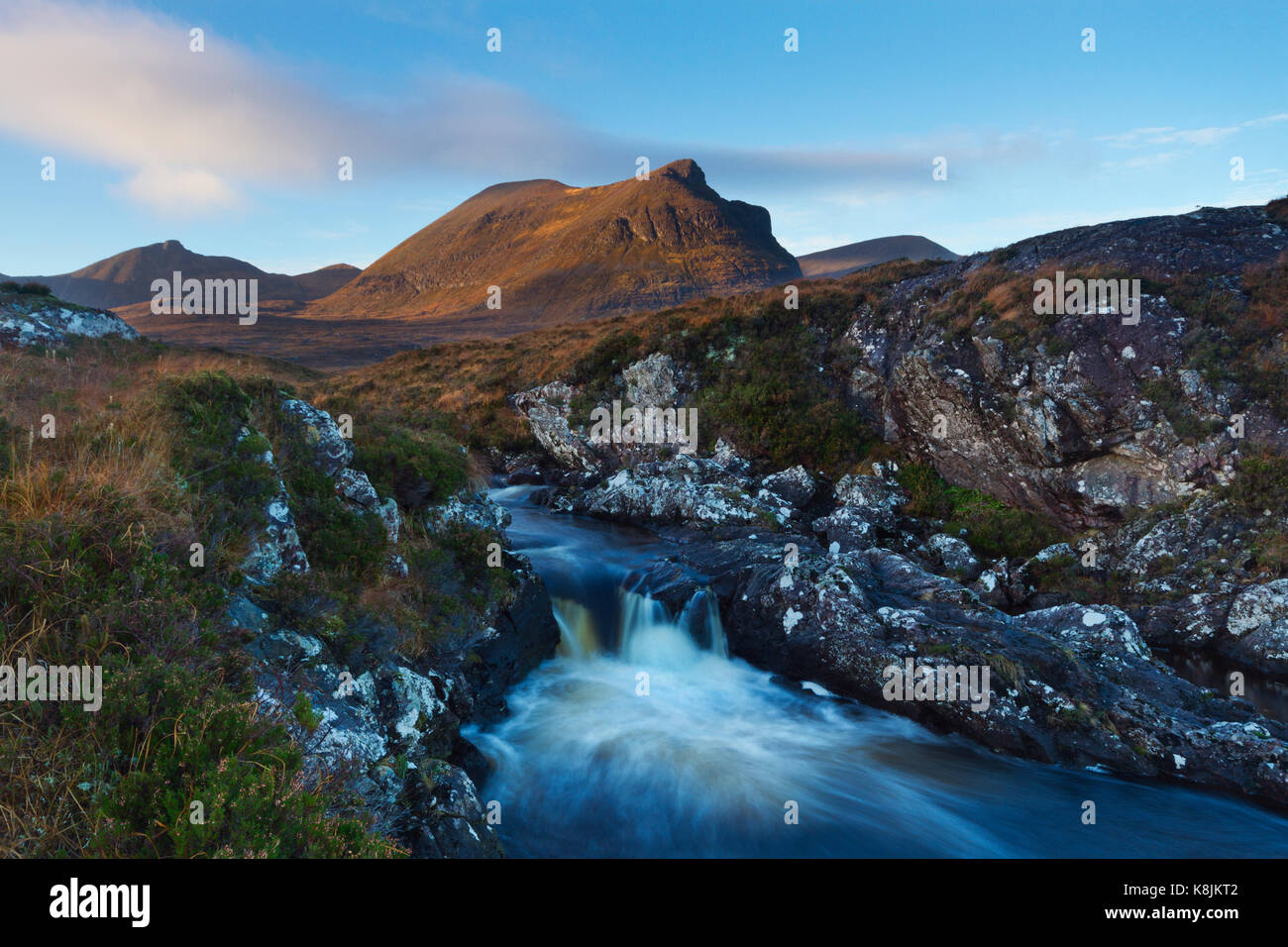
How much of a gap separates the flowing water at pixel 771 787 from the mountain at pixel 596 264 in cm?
10980

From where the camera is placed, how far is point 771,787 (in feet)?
30.4

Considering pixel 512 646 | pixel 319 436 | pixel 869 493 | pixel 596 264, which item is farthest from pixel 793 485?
pixel 596 264

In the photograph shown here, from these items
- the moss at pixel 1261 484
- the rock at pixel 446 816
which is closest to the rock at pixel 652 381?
the moss at pixel 1261 484

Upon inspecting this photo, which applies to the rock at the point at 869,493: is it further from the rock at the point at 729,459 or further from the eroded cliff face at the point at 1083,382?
the rock at the point at 729,459

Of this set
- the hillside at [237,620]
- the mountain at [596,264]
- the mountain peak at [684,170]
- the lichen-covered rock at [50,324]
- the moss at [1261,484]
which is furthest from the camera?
the mountain peak at [684,170]

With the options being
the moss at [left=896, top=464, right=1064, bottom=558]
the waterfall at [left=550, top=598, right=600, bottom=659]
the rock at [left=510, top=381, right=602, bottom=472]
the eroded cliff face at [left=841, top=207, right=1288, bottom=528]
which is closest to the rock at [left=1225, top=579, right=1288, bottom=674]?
the eroded cliff face at [left=841, top=207, right=1288, bottom=528]

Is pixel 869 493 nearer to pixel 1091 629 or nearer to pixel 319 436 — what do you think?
pixel 1091 629

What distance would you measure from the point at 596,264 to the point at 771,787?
158 metres

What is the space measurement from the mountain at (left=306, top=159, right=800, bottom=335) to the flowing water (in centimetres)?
10980

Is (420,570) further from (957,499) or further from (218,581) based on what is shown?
(957,499)

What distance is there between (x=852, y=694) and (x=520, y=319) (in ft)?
426

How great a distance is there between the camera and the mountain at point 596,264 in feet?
461

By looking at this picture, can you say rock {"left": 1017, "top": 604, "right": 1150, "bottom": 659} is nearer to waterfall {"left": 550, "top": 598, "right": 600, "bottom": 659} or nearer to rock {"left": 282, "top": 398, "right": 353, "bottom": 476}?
waterfall {"left": 550, "top": 598, "right": 600, "bottom": 659}
